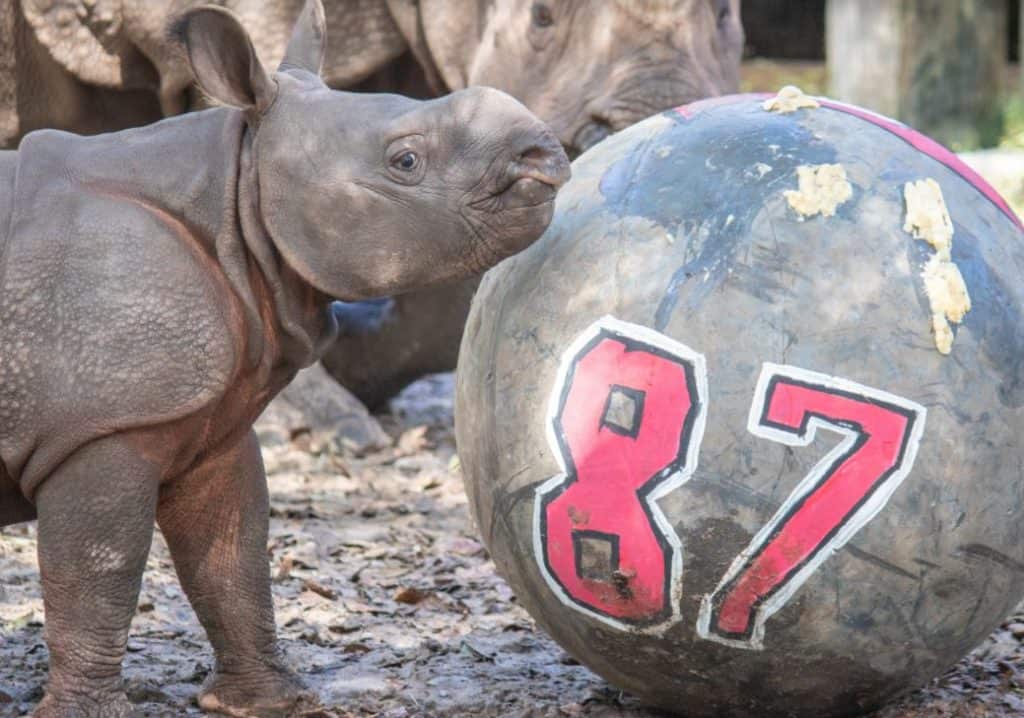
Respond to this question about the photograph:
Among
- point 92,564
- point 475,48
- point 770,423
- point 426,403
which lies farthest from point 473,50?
point 770,423

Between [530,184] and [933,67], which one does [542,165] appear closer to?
[530,184]

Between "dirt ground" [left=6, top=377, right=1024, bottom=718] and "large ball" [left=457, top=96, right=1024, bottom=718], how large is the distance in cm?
48

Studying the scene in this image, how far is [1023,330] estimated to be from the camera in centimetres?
409

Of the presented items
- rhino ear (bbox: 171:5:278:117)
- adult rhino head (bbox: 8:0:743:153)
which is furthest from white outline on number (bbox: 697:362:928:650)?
adult rhino head (bbox: 8:0:743:153)

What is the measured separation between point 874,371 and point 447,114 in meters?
1.07

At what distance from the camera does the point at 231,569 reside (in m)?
Answer: 4.63

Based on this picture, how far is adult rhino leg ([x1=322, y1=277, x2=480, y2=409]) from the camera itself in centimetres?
866

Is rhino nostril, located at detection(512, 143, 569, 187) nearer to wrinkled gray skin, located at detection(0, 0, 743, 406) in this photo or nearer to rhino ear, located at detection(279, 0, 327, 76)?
rhino ear, located at detection(279, 0, 327, 76)

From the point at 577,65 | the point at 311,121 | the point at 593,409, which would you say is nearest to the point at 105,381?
the point at 311,121

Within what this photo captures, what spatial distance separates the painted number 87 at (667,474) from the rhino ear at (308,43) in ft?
3.43

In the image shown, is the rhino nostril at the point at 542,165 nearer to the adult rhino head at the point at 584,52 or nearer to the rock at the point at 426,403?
the adult rhino head at the point at 584,52

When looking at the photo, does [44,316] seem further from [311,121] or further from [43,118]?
[43,118]

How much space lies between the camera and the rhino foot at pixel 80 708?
425 centimetres

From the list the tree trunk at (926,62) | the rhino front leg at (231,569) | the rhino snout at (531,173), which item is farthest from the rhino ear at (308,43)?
the tree trunk at (926,62)
